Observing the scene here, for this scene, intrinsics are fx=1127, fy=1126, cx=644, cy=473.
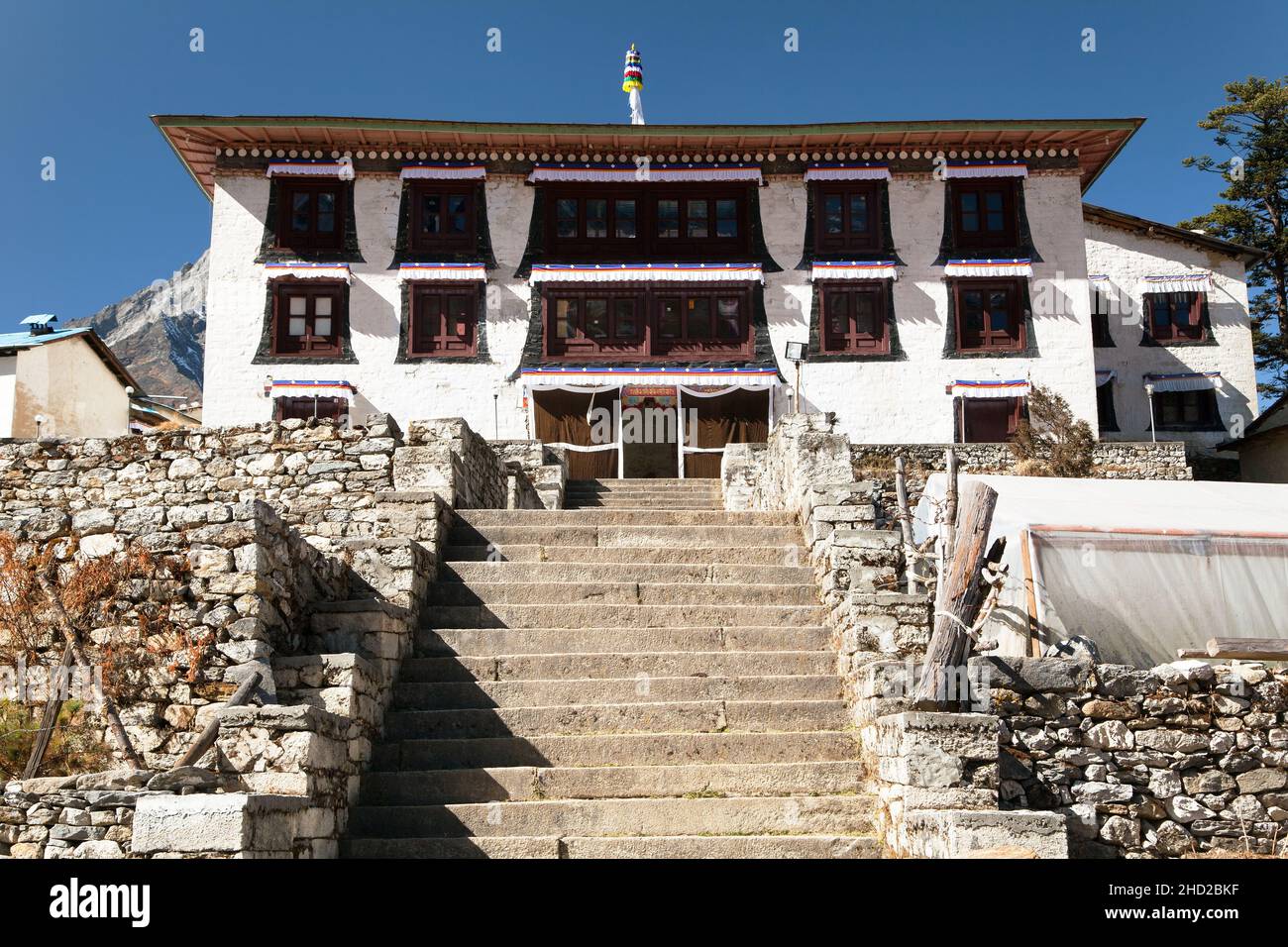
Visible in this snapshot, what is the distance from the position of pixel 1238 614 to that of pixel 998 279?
1851 centimetres

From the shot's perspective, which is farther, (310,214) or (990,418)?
(310,214)

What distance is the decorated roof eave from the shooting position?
28797mm

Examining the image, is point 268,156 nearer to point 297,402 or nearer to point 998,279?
point 297,402

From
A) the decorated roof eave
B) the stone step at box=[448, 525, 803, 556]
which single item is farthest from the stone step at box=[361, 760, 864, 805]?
the decorated roof eave

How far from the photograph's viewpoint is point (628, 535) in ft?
40.1

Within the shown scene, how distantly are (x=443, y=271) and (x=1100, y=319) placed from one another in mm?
19504

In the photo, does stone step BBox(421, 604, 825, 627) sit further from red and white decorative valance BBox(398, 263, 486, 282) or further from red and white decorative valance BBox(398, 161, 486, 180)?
red and white decorative valance BBox(398, 161, 486, 180)

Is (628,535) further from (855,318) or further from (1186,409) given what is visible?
(1186,409)

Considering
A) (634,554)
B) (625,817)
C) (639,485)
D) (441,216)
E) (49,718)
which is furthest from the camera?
(441,216)

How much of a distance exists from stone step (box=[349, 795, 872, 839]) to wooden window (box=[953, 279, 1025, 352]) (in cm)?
2394

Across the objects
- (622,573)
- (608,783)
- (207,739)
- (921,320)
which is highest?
(921,320)

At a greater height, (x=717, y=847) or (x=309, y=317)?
(x=309, y=317)

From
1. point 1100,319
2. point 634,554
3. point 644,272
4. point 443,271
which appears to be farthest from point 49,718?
point 1100,319

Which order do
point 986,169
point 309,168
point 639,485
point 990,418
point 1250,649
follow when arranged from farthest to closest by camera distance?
1. point 986,169
2. point 990,418
3. point 309,168
4. point 639,485
5. point 1250,649
